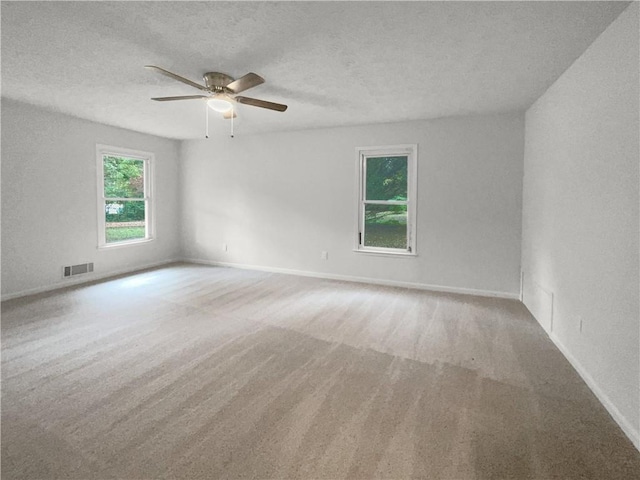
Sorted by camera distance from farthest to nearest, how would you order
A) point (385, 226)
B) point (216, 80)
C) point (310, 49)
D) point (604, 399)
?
point (385, 226)
point (216, 80)
point (310, 49)
point (604, 399)

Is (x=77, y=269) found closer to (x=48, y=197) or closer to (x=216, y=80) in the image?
(x=48, y=197)

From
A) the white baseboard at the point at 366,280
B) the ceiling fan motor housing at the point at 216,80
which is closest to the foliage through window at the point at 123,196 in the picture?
the white baseboard at the point at 366,280

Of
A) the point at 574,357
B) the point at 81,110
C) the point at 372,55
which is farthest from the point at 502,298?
the point at 81,110

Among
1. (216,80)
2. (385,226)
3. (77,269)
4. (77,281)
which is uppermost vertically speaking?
(216,80)

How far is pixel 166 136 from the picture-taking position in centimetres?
617

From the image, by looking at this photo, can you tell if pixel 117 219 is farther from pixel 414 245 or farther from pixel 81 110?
pixel 414 245

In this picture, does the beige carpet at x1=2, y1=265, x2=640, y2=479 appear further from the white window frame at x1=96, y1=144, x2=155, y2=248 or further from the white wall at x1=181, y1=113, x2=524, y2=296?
the white window frame at x1=96, y1=144, x2=155, y2=248

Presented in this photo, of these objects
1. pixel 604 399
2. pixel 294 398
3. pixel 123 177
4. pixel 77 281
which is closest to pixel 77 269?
pixel 77 281

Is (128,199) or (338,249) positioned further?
(128,199)

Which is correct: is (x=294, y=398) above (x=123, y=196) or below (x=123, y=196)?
below

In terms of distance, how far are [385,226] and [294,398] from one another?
3.52m

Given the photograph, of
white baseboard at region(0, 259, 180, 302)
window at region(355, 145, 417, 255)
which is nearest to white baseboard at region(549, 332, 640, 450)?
window at region(355, 145, 417, 255)

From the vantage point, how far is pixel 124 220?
5.79m

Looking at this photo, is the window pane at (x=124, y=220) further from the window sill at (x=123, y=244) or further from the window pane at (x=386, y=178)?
the window pane at (x=386, y=178)
